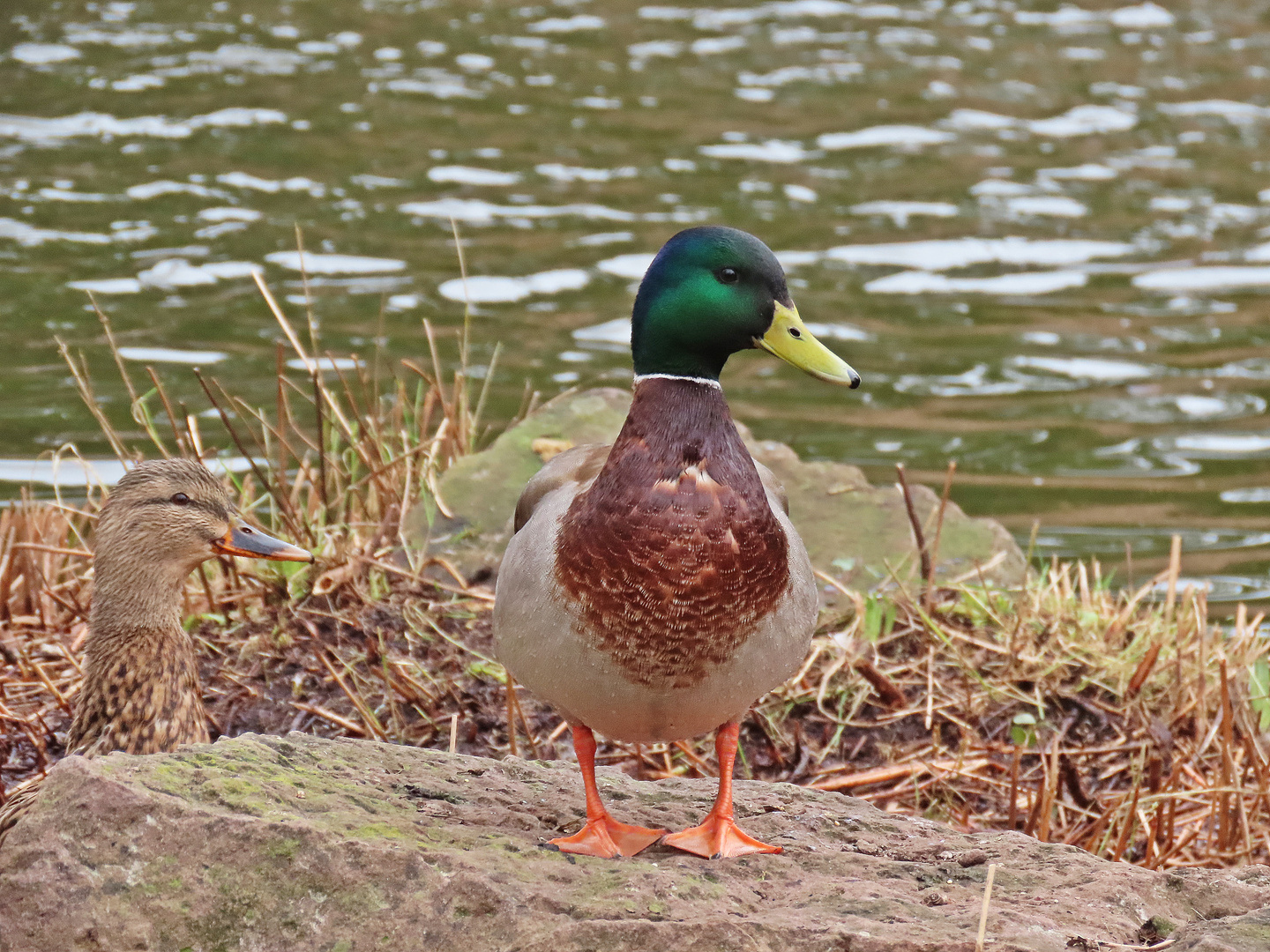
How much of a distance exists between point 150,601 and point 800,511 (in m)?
2.55

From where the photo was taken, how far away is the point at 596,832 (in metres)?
3.12

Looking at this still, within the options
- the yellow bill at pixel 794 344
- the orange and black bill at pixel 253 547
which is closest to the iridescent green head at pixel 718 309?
the yellow bill at pixel 794 344

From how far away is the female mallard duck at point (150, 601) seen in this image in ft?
12.6

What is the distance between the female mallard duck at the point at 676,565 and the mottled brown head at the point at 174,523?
104 centimetres

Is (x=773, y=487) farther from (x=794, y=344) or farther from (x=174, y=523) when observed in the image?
(x=174, y=523)

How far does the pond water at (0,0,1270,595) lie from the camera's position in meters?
8.01

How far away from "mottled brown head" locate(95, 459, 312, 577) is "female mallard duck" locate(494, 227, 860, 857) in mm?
→ 1044

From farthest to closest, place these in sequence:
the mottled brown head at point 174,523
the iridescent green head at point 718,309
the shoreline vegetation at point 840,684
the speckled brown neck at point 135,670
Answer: the shoreline vegetation at point 840,684
the mottled brown head at point 174,523
the speckled brown neck at point 135,670
the iridescent green head at point 718,309

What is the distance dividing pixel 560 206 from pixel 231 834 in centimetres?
783

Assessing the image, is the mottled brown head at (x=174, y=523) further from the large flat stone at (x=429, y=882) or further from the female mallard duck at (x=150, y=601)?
the large flat stone at (x=429, y=882)

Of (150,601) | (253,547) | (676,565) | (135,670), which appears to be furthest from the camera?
(253,547)

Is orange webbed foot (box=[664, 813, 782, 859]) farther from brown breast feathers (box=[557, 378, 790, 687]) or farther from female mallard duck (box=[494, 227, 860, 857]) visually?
brown breast feathers (box=[557, 378, 790, 687])

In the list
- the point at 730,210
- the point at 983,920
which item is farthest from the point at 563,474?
the point at 730,210

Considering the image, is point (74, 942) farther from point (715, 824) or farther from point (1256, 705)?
point (1256, 705)
